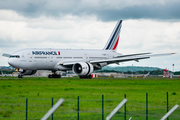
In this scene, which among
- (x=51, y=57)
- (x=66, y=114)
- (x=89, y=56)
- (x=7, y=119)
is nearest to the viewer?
(x=7, y=119)

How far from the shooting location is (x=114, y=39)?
267 ft

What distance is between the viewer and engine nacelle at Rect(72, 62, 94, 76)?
196 feet

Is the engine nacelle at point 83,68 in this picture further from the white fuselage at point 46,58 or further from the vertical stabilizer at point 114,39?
the vertical stabilizer at point 114,39

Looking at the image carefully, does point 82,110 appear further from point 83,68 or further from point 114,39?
point 114,39

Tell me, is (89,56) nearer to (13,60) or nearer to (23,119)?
(13,60)

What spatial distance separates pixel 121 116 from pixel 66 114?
10.9 ft

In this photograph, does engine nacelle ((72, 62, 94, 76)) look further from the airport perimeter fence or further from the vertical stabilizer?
the airport perimeter fence

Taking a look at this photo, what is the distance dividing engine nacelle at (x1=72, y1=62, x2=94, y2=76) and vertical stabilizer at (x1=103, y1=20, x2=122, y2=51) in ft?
62.6

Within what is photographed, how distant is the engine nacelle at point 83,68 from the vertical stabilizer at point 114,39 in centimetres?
1908

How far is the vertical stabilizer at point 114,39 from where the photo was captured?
80312 millimetres

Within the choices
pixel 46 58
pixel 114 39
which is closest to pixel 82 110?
pixel 46 58

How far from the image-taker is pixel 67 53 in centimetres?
6619

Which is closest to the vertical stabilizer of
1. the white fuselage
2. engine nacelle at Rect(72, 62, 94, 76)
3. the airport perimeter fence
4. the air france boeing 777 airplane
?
the air france boeing 777 airplane

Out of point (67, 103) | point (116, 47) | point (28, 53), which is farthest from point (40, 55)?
point (67, 103)
